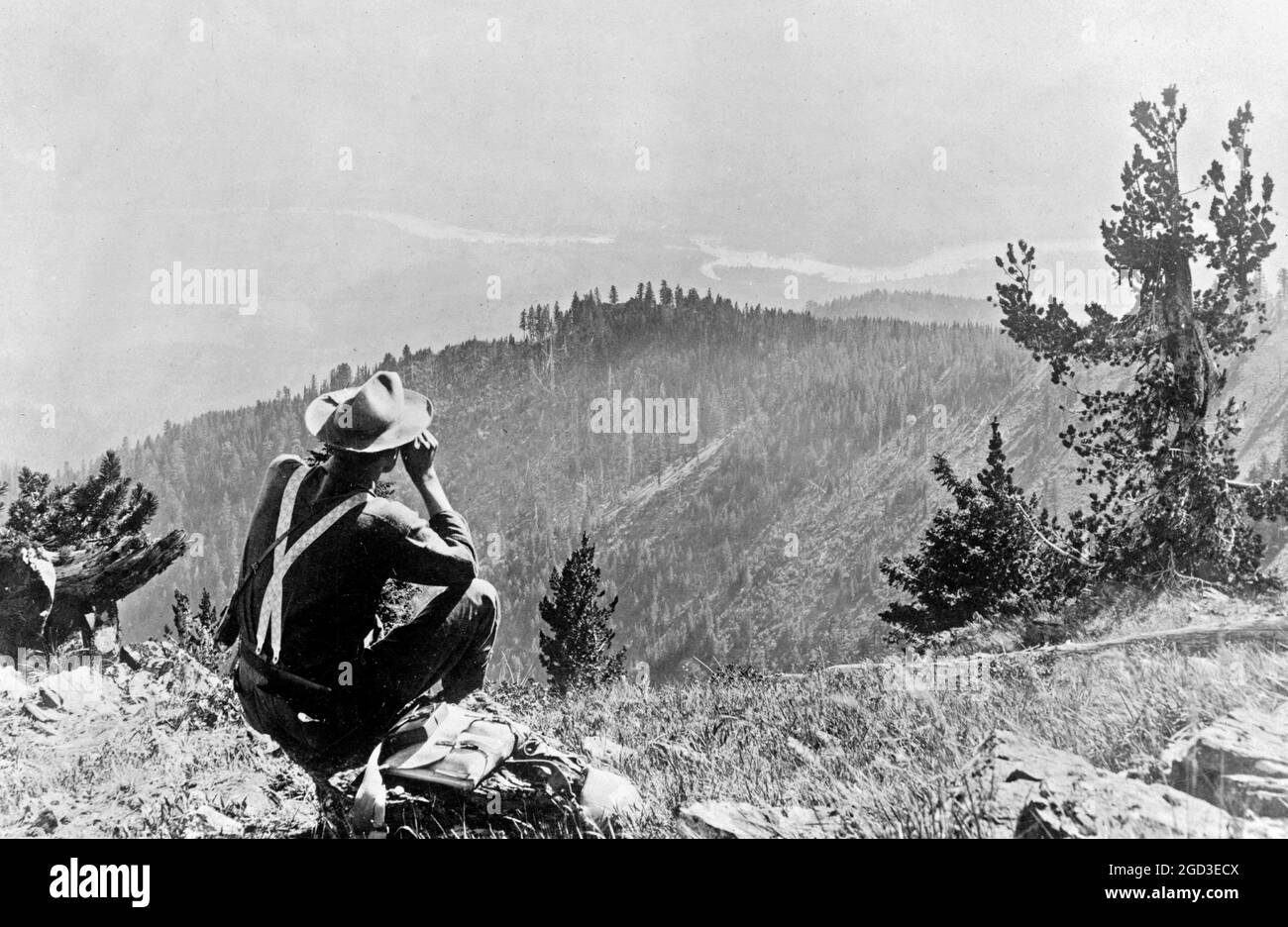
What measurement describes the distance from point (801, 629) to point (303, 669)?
3.73 metres

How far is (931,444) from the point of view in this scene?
7.25 meters

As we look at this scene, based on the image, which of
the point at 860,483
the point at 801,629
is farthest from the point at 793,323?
the point at 801,629

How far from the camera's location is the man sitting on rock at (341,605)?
18.3ft

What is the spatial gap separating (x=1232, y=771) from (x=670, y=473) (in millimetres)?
4063

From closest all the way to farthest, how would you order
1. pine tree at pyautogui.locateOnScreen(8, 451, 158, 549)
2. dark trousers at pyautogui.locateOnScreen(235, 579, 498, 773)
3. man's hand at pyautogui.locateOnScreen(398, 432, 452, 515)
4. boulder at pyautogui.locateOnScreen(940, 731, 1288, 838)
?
boulder at pyautogui.locateOnScreen(940, 731, 1288, 838), dark trousers at pyautogui.locateOnScreen(235, 579, 498, 773), man's hand at pyautogui.locateOnScreen(398, 432, 452, 515), pine tree at pyautogui.locateOnScreen(8, 451, 158, 549)

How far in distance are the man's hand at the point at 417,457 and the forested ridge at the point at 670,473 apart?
445mm

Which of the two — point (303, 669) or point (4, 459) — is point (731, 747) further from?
point (4, 459)

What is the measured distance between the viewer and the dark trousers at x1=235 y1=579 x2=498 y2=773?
5582mm

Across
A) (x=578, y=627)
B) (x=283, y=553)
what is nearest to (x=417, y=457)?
(x=283, y=553)

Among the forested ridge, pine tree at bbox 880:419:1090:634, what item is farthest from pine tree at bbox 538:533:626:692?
pine tree at bbox 880:419:1090:634

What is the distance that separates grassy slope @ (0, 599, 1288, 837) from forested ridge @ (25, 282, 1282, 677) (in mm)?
711

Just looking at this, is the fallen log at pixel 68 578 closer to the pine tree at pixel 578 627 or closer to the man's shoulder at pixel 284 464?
the man's shoulder at pixel 284 464

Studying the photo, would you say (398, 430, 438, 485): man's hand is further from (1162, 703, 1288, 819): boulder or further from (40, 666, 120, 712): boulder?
(1162, 703, 1288, 819): boulder

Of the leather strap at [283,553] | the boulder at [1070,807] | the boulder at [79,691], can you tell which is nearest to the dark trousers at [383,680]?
the leather strap at [283,553]
